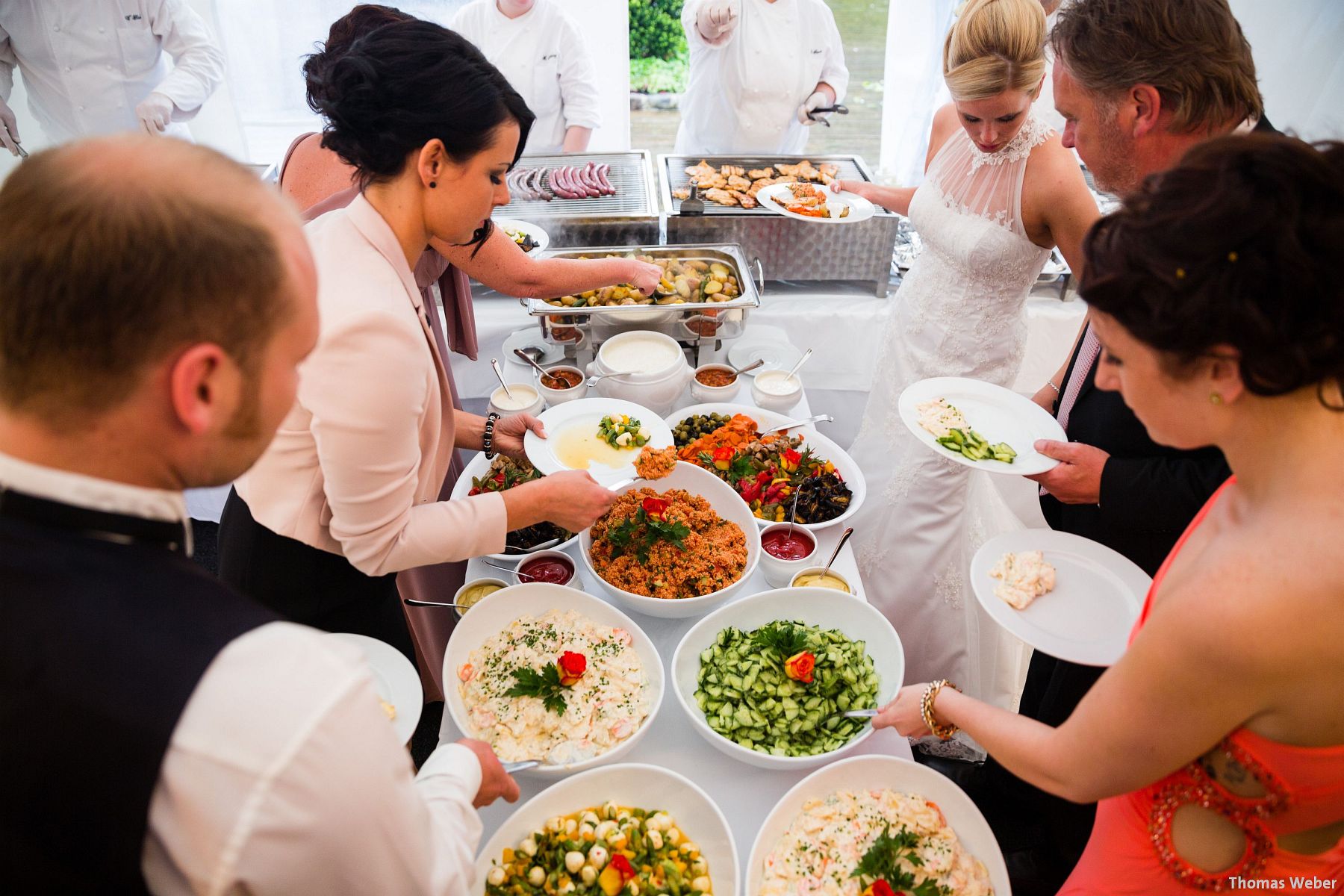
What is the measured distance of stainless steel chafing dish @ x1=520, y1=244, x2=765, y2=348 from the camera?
262 cm

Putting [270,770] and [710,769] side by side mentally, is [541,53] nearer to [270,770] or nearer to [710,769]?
[710,769]

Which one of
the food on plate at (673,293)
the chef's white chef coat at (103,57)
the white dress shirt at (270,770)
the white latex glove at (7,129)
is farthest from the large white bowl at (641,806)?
the white latex glove at (7,129)

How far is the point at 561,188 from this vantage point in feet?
10.8

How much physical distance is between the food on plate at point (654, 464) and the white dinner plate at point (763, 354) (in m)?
0.79

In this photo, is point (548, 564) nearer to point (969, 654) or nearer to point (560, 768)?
point (560, 768)

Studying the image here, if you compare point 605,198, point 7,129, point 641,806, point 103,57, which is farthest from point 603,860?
point 103,57

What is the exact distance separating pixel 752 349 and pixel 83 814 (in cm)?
236

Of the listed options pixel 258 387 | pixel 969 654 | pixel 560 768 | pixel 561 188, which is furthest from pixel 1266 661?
pixel 561 188

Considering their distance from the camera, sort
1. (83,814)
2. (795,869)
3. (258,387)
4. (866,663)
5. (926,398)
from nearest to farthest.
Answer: (83,814)
(258,387)
(795,869)
(866,663)
(926,398)

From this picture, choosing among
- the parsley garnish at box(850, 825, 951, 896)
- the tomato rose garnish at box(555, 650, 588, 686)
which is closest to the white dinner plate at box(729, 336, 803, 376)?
the tomato rose garnish at box(555, 650, 588, 686)

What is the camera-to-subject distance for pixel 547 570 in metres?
1.82

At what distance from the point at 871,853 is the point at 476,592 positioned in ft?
3.30

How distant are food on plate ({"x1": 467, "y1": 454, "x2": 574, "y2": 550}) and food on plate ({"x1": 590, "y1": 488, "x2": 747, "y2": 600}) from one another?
13 cm

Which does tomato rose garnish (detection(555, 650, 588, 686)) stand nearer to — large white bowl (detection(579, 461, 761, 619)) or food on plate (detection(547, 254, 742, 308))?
large white bowl (detection(579, 461, 761, 619))
